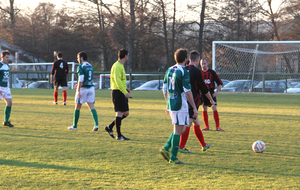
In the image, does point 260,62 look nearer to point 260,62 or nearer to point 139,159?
point 260,62

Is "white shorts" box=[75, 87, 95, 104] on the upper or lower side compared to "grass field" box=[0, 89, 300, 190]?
upper

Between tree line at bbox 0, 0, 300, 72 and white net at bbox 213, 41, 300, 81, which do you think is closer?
white net at bbox 213, 41, 300, 81

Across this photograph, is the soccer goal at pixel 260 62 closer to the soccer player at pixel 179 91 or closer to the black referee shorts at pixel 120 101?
the black referee shorts at pixel 120 101

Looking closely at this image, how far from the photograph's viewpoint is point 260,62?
22.8 metres

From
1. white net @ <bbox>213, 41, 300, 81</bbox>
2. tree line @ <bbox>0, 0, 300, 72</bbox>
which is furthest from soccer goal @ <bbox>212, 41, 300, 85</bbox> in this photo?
tree line @ <bbox>0, 0, 300, 72</bbox>

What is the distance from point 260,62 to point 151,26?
17.7 m

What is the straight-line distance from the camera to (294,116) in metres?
11.4

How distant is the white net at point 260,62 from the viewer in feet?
73.9

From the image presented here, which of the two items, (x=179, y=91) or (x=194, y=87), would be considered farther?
(x=194, y=87)

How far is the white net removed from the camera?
22516 mm

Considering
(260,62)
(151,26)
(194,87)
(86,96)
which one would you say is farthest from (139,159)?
(151,26)

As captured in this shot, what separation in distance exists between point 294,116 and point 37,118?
8053mm

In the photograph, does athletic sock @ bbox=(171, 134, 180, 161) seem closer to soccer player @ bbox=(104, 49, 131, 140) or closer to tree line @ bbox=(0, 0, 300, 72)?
soccer player @ bbox=(104, 49, 131, 140)

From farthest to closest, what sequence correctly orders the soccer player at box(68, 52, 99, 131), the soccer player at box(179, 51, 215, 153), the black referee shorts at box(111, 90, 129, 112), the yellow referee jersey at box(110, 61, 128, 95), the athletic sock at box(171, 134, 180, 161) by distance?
the soccer player at box(68, 52, 99, 131), the black referee shorts at box(111, 90, 129, 112), the yellow referee jersey at box(110, 61, 128, 95), the soccer player at box(179, 51, 215, 153), the athletic sock at box(171, 134, 180, 161)
